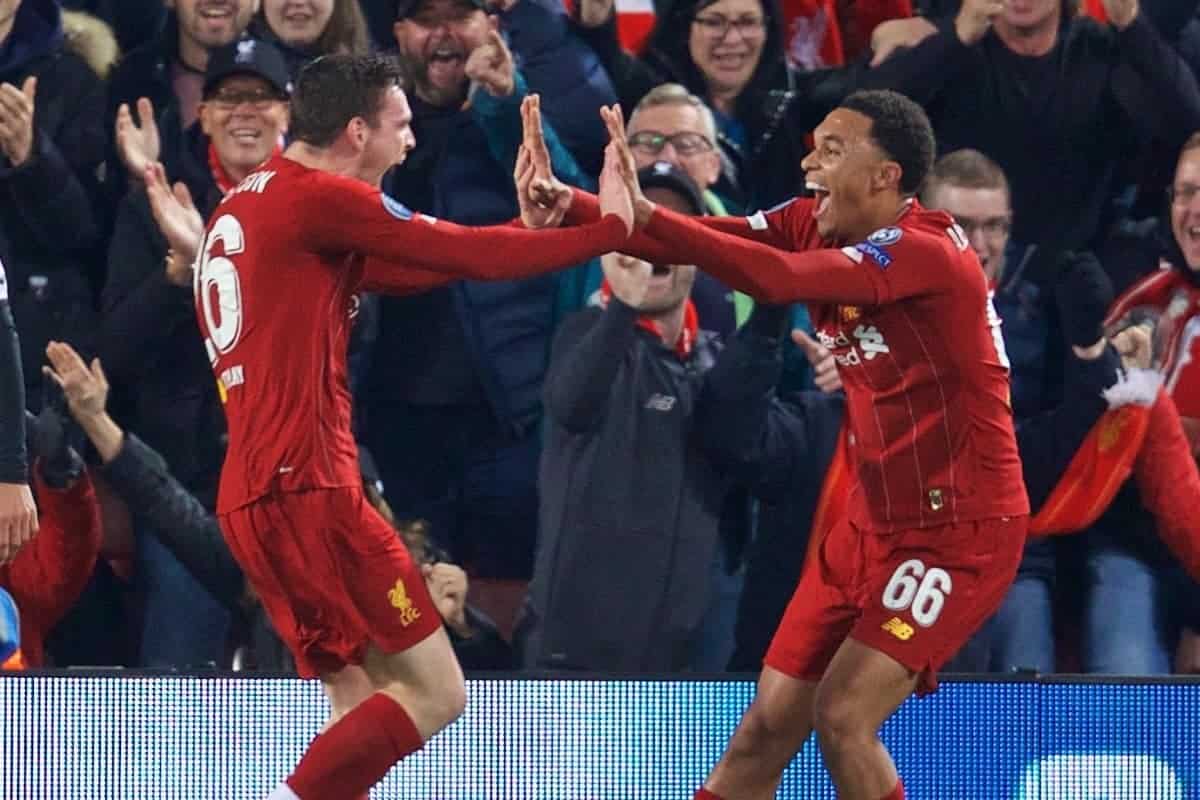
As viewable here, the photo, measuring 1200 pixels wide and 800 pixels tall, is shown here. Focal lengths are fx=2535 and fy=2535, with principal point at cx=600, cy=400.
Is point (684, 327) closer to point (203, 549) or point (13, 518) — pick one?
point (203, 549)

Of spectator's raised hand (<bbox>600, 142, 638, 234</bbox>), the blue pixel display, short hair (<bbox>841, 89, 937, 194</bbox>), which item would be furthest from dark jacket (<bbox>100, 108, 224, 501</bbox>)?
short hair (<bbox>841, 89, 937, 194</bbox>)

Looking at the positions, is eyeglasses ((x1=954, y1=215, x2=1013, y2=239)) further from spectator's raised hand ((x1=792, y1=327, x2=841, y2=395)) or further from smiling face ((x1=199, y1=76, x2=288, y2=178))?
smiling face ((x1=199, y1=76, x2=288, y2=178))

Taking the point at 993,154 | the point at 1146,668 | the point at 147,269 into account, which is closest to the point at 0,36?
the point at 147,269

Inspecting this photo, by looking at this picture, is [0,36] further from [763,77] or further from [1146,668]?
[1146,668]

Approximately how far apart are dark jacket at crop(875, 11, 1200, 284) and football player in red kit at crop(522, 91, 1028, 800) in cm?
220

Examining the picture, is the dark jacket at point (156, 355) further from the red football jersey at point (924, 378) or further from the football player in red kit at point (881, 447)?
the red football jersey at point (924, 378)

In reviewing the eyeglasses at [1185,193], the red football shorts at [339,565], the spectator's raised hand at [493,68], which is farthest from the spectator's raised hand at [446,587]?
the eyeglasses at [1185,193]

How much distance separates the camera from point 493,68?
8070 mm

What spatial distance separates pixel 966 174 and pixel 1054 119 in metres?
0.68

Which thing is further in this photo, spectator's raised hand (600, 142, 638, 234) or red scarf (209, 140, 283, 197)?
red scarf (209, 140, 283, 197)

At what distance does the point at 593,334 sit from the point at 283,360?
1584 millimetres

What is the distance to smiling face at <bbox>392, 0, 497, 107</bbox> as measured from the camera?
8.49m

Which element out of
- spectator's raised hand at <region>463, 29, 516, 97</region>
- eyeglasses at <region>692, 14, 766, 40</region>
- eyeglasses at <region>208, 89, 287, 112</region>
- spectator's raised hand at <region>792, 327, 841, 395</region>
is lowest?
spectator's raised hand at <region>792, 327, 841, 395</region>

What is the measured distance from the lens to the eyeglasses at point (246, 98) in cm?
814
